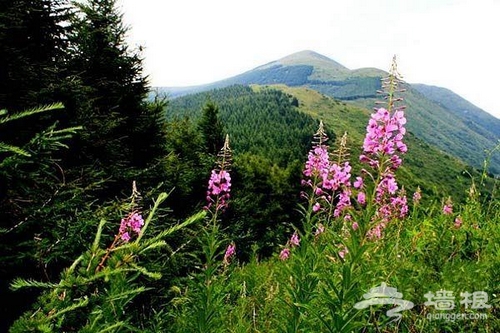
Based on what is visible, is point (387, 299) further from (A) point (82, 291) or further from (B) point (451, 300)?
(A) point (82, 291)

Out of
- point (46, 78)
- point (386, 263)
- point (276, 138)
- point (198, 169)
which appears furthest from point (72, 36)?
point (276, 138)

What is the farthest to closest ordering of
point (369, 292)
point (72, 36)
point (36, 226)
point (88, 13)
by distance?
1. point (88, 13)
2. point (72, 36)
3. point (369, 292)
4. point (36, 226)

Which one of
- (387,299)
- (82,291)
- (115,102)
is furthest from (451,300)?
(115,102)

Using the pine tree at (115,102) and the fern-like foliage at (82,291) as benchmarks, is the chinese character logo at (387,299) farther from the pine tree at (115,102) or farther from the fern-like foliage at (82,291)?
the pine tree at (115,102)

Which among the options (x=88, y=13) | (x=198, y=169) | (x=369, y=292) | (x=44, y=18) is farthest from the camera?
(x=198, y=169)

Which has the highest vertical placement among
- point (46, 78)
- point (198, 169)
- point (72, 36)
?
point (72, 36)

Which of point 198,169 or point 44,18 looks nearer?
point 44,18

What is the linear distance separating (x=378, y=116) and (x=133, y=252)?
2.45 metres

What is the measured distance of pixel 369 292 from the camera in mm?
2973

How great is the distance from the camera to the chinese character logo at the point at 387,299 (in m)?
2.86

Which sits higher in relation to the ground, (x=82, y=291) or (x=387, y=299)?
(x=82, y=291)

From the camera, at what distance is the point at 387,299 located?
3027 mm

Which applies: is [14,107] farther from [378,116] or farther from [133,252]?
[378,116]

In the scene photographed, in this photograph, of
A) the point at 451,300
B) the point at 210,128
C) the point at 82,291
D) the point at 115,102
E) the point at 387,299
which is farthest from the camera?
the point at 210,128
